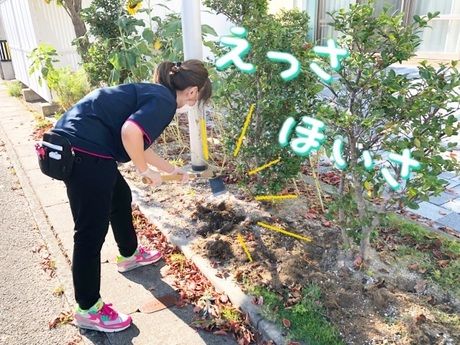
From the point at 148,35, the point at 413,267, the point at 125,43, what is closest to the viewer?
the point at 413,267

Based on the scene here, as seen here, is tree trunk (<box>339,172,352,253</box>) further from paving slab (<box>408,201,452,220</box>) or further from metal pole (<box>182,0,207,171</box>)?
metal pole (<box>182,0,207,171</box>)

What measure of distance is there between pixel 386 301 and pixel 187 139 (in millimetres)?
3712

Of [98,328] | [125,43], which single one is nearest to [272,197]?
[98,328]

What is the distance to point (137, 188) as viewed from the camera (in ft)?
14.0

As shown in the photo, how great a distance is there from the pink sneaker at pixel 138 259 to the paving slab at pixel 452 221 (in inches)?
92.7

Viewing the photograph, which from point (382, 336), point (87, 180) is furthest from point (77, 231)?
point (382, 336)

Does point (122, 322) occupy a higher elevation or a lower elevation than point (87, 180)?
lower

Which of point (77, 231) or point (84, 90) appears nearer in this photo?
point (77, 231)

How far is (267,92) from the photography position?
3.09 m

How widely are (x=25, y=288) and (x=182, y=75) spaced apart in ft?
6.49

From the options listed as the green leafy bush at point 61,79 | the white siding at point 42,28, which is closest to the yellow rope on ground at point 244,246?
the green leafy bush at point 61,79

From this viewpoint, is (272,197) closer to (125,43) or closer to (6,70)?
(125,43)

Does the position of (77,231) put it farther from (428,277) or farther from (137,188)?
(428,277)

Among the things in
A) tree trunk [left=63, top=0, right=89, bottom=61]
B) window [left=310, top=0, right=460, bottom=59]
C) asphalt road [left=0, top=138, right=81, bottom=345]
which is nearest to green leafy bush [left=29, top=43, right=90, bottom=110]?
tree trunk [left=63, top=0, right=89, bottom=61]
